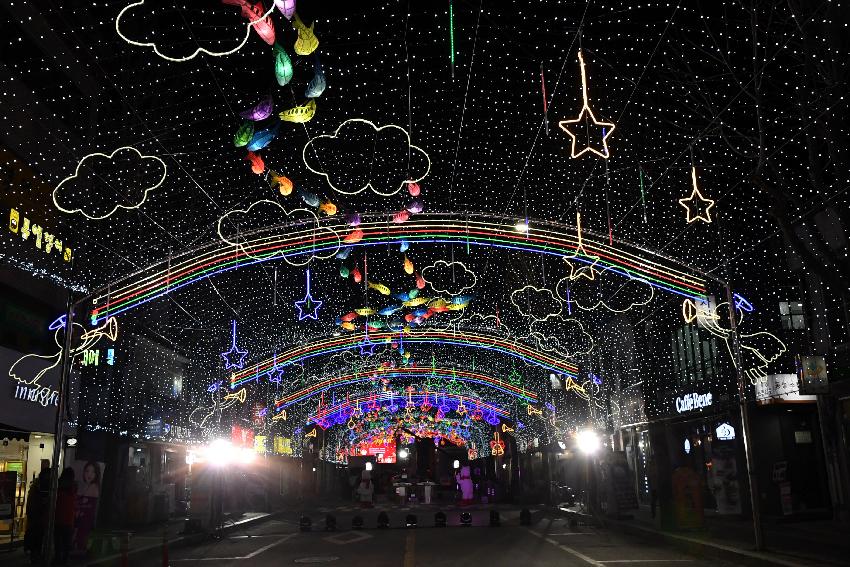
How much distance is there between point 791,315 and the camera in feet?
72.2

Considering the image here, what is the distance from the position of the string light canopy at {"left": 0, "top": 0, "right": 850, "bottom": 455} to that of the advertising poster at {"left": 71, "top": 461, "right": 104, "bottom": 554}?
13.5ft

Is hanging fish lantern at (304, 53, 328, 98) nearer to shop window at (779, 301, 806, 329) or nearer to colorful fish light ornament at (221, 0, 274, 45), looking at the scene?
colorful fish light ornament at (221, 0, 274, 45)

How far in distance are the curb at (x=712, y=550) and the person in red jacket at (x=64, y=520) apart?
42.2 feet

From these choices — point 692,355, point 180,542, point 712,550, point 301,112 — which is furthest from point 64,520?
point 692,355

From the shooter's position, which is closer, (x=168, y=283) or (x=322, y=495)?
(x=168, y=283)

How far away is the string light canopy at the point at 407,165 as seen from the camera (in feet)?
44.2

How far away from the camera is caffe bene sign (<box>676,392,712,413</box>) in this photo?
25891 mm

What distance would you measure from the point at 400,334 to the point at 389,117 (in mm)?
23029

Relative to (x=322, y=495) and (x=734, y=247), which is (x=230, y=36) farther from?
(x=322, y=495)

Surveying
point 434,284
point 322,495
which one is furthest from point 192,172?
point 322,495

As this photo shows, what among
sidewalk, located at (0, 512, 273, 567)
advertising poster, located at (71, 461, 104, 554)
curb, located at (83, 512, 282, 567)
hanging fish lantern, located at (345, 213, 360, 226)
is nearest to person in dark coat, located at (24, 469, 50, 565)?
sidewalk, located at (0, 512, 273, 567)

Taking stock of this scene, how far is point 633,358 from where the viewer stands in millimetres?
32750

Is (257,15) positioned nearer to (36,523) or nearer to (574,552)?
(36,523)

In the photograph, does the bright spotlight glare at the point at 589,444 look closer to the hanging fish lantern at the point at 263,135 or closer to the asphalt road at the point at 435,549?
the asphalt road at the point at 435,549
